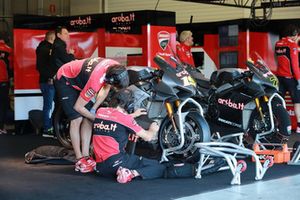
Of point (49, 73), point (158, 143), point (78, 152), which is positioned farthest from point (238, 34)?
point (78, 152)

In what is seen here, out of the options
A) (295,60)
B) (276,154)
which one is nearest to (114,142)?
(276,154)

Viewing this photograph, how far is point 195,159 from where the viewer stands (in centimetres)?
597

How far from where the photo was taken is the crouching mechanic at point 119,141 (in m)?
5.12

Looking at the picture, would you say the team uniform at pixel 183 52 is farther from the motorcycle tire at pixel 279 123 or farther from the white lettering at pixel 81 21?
the motorcycle tire at pixel 279 123

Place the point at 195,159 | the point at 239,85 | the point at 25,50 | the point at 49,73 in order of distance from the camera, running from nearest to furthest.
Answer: the point at 195,159 → the point at 239,85 → the point at 49,73 → the point at 25,50

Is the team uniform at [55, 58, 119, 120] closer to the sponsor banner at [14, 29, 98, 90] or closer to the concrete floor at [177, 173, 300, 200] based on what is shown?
the concrete floor at [177, 173, 300, 200]

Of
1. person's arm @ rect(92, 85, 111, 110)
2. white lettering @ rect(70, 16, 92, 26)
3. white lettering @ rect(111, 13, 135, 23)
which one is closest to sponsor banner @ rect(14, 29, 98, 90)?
white lettering @ rect(70, 16, 92, 26)

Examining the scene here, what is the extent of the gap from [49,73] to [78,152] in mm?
3152

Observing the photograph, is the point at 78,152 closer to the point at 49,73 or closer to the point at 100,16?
the point at 49,73

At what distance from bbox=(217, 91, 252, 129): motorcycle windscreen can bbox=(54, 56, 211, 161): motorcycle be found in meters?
0.75

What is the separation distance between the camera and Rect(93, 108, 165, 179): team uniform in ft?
16.8

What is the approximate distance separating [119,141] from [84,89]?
0.73 meters

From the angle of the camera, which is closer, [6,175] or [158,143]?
[6,175]

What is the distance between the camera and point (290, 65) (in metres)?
9.07
